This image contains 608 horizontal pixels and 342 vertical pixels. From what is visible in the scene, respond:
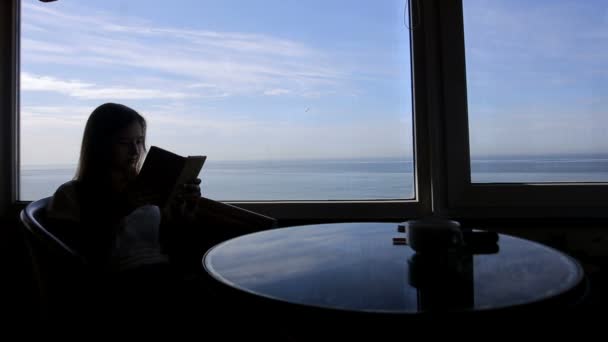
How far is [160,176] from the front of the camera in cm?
146

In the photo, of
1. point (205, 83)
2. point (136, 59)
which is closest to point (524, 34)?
point (205, 83)

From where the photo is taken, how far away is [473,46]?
6.46 ft

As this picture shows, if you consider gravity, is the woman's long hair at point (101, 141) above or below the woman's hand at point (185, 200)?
above

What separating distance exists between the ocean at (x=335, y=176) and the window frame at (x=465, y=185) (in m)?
0.07

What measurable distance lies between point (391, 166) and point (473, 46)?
0.66 m

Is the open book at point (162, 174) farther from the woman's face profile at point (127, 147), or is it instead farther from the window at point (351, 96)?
the window at point (351, 96)

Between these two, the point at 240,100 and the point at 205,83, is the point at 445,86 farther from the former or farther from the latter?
the point at 205,83

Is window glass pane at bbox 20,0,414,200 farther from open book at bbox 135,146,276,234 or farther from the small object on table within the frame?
the small object on table

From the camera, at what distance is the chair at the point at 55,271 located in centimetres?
98

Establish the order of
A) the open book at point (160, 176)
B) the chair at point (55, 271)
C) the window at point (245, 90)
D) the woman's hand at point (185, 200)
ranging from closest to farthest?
1. the chair at point (55, 271)
2. the open book at point (160, 176)
3. the woman's hand at point (185, 200)
4. the window at point (245, 90)

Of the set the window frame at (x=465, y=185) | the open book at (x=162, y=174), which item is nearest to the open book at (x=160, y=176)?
the open book at (x=162, y=174)

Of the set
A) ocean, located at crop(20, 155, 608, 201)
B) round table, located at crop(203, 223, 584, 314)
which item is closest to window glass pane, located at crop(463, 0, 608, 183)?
ocean, located at crop(20, 155, 608, 201)

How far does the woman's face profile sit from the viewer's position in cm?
153

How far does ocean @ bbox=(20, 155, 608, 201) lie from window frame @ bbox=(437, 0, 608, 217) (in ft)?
0.22
